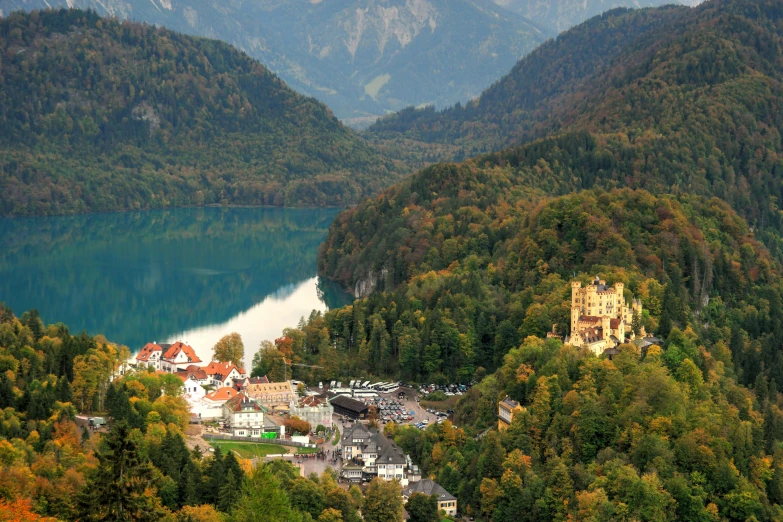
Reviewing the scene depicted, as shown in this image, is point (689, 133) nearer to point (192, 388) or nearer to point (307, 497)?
point (192, 388)

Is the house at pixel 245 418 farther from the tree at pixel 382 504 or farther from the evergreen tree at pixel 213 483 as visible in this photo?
the evergreen tree at pixel 213 483

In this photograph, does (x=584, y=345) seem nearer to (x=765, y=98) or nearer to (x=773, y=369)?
(x=773, y=369)

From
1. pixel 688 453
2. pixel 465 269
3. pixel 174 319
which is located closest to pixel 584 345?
pixel 688 453

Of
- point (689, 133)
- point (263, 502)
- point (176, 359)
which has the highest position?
point (689, 133)

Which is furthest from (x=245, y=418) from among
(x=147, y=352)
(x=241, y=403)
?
(x=147, y=352)

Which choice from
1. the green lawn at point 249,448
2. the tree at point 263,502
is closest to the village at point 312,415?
the green lawn at point 249,448

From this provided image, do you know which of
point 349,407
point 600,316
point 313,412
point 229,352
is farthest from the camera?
point 229,352

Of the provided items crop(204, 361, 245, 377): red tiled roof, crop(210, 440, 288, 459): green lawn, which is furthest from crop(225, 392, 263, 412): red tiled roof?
crop(204, 361, 245, 377): red tiled roof
